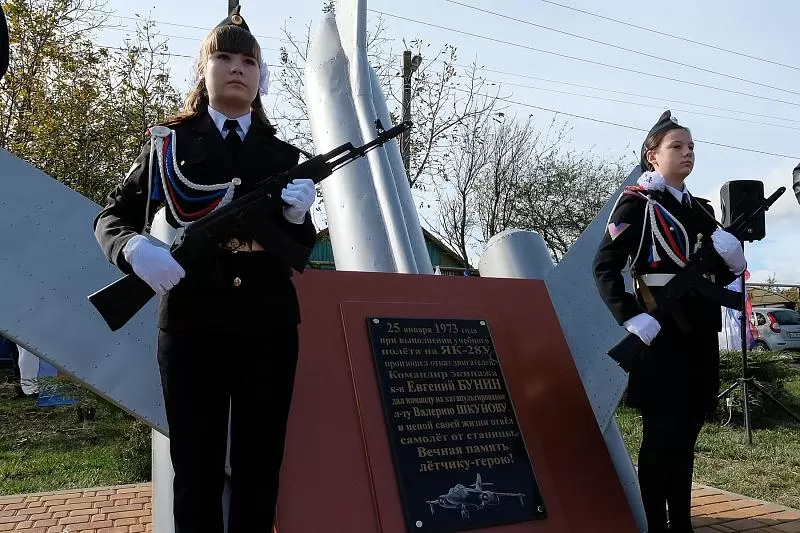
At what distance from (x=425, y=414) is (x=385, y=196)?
2514mm

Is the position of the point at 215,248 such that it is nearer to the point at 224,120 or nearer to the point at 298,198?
the point at 298,198

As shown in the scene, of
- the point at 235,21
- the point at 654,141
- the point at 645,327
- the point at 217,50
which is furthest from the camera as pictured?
the point at 654,141

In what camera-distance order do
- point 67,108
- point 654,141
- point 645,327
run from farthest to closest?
point 67,108
point 654,141
point 645,327

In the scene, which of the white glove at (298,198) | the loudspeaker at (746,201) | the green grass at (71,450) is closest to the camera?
the white glove at (298,198)

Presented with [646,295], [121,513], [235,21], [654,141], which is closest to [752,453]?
[646,295]

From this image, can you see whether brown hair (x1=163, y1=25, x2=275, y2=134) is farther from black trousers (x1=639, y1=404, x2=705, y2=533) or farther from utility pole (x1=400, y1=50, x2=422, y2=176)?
utility pole (x1=400, y1=50, x2=422, y2=176)

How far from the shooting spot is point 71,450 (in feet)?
22.3

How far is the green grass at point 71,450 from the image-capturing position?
5590 mm

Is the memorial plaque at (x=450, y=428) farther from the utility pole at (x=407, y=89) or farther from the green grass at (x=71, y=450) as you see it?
the utility pole at (x=407, y=89)

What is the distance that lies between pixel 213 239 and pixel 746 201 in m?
2.52

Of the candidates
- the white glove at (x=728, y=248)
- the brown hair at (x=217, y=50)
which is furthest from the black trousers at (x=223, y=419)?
the white glove at (x=728, y=248)

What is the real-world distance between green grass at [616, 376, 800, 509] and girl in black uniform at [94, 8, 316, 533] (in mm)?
3797

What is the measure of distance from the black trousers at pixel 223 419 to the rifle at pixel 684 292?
1352 millimetres

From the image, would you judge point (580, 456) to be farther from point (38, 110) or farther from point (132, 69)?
point (132, 69)
